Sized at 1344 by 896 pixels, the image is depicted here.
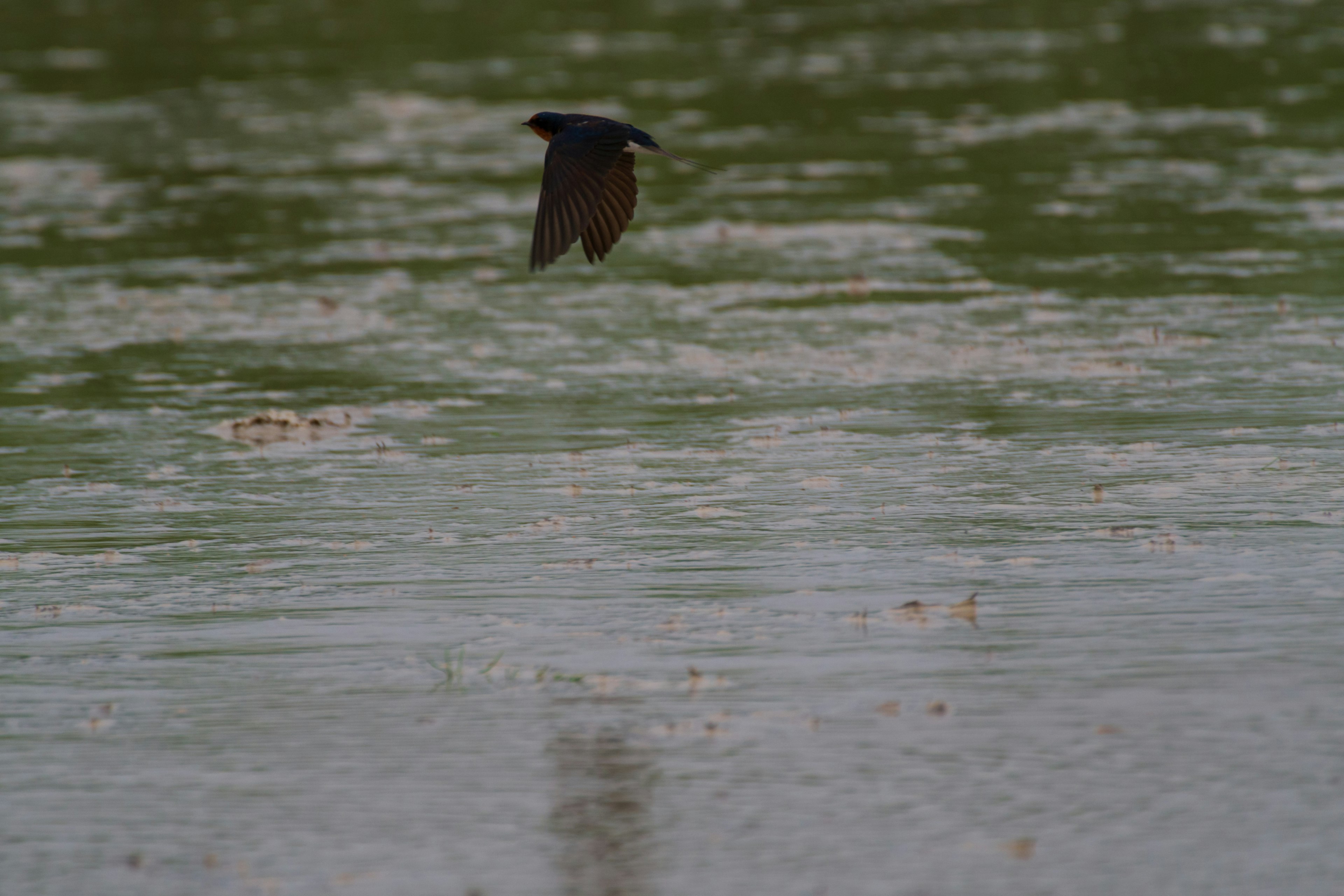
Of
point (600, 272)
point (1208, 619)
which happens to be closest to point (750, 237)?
point (600, 272)

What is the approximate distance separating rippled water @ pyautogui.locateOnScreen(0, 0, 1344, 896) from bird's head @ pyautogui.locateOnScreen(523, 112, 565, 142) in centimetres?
105

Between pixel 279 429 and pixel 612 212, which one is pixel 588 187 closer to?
pixel 612 212

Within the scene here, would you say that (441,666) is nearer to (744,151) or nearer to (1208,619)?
(1208,619)

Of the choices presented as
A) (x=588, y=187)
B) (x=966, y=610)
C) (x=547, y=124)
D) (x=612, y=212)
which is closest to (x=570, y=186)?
(x=588, y=187)

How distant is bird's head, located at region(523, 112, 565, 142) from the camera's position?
7766 mm

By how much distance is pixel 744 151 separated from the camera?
569 inches

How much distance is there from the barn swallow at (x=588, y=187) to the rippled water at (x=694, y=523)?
30.5 inches

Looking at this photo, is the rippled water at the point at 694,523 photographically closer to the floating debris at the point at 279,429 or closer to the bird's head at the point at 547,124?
the floating debris at the point at 279,429

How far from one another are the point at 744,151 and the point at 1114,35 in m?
7.47

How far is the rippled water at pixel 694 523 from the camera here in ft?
12.7

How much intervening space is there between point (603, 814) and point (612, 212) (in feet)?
12.3

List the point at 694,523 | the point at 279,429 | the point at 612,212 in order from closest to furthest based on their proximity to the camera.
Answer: the point at 694,523
the point at 612,212
the point at 279,429

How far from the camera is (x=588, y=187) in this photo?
23.2 ft

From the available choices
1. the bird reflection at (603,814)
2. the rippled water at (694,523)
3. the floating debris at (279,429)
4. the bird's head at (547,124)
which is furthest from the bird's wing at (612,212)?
the bird reflection at (603,814)
